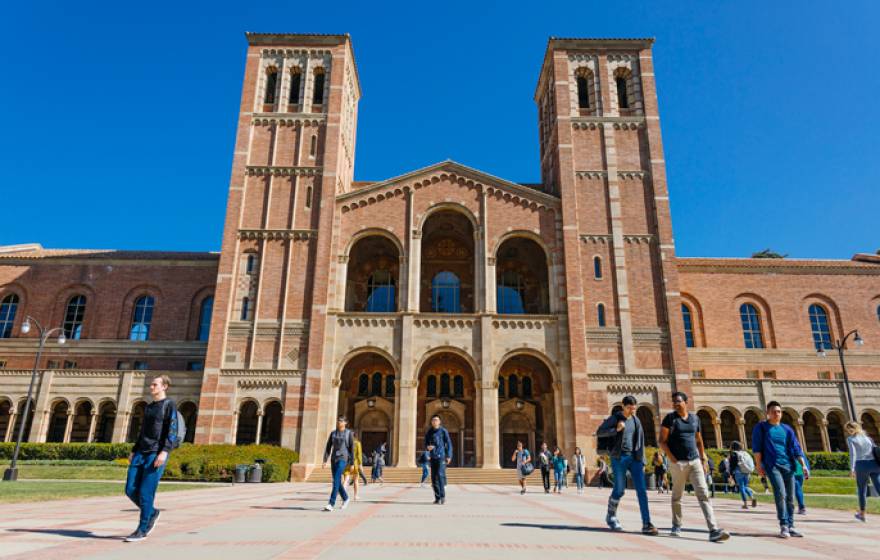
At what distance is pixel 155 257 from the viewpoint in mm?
37156

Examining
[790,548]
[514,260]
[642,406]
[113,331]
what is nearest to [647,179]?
[514,260]

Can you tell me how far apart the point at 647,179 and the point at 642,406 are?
523 inches

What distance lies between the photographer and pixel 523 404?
3275 centimetres

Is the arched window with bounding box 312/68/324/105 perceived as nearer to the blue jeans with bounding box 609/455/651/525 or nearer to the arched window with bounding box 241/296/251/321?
the arched window with bounding box 241/296/251/321

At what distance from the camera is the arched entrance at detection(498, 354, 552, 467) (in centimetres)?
3234

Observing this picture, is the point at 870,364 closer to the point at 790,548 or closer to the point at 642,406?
the point at 642,406

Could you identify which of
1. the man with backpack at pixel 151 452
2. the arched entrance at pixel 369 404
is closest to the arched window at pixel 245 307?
the arched entrance at pixel 369 404

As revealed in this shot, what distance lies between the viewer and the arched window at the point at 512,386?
33.4m

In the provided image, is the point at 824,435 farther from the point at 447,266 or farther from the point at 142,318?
the point at 142,318

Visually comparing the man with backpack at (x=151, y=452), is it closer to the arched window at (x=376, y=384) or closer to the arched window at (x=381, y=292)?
the arched window at (x=376, y=384)

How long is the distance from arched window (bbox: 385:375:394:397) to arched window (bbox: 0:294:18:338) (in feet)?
81.7

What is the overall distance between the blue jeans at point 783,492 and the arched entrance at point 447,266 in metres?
26.3

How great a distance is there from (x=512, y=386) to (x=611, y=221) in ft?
37.2

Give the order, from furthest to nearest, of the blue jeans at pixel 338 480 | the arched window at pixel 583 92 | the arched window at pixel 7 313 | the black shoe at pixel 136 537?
the arched window at pixel 7 313
the arched window at pixel 583 92
the blue jeans at pixel 338 480
the black shoe at pixel 136 537
